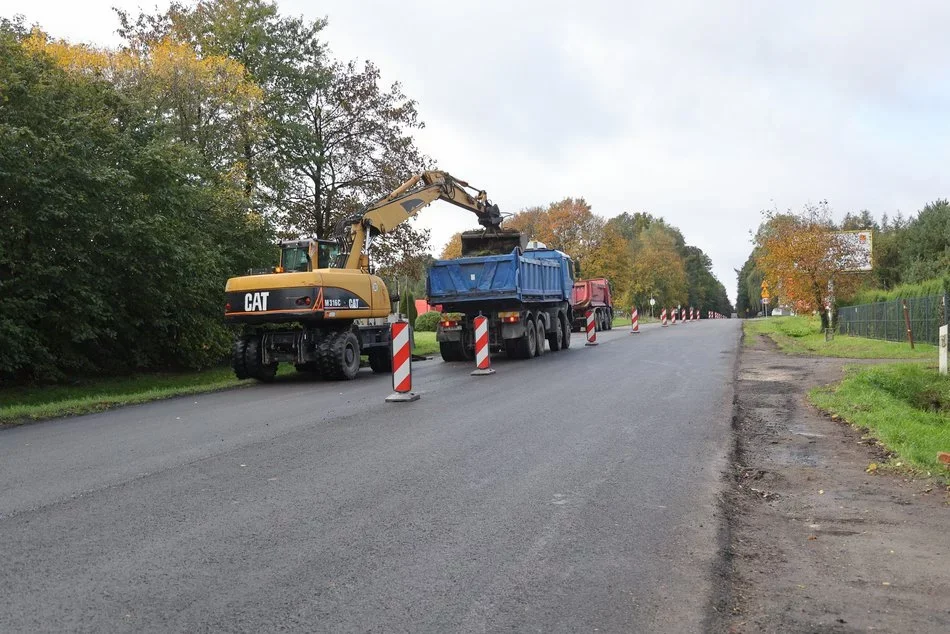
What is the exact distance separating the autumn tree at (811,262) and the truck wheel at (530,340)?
57.3 ft

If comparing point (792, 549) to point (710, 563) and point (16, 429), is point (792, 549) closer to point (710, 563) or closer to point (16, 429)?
point (710, 563)

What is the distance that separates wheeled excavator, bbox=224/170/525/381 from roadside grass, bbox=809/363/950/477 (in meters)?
9.37

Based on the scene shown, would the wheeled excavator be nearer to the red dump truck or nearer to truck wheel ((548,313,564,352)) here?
truck wheel ((548,313,564,352))

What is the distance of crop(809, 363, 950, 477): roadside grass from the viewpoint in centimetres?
768

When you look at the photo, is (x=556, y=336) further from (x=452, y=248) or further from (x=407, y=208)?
(x=452, y=248)

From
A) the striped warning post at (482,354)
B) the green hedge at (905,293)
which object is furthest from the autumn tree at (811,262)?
the striped warning post at (482,354)

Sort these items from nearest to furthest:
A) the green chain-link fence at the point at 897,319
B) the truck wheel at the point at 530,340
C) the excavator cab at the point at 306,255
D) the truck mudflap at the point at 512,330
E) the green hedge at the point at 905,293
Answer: the excavator cab at the point at 306,255
the truck mudflap at the point at 512,330
the truck wheel at the point at 530,340
the green chain-link fence at the point at 897,319
the green hedge at the point at 905,293

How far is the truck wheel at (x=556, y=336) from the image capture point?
2366 cm

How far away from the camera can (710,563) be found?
14.8 feet

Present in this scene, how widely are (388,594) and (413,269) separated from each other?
1142 inches

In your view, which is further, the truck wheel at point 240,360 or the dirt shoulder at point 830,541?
the truck wheel at point 240,360

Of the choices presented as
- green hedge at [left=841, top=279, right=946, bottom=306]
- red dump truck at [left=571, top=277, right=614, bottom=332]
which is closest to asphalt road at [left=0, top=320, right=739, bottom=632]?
green hedge at [left=841, top=279, right=946, bottom=306]

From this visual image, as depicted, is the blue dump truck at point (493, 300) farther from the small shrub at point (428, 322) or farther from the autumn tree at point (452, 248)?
the autumn tree at point (452, 248)

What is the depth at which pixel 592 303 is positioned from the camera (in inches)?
1734
